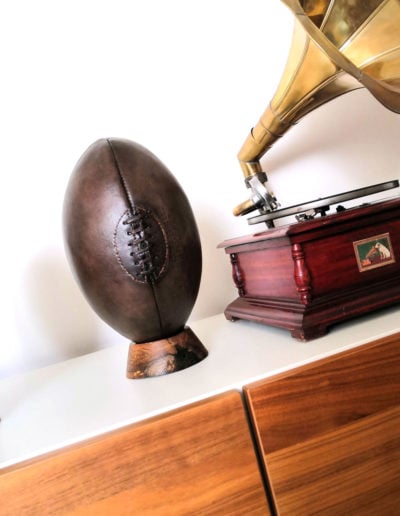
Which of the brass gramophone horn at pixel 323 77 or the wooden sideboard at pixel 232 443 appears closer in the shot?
the wooden sideboard at pixel 232 443

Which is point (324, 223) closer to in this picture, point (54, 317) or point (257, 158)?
point (257, 158)

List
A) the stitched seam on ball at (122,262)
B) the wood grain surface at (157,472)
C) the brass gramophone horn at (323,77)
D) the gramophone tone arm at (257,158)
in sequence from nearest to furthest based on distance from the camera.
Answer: the wood grain surface at (157,472), the stitched seam on ball at (122,262), the brass gramophone horn at (323,77), the gramophone tone arm at (257,158)

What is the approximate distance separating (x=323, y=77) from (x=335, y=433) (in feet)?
2.09

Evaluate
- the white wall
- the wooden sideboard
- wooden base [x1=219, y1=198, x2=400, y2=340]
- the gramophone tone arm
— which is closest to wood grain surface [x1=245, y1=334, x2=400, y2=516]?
the wooden sideboard

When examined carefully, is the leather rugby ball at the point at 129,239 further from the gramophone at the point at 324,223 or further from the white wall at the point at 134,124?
the white wall at the point at 134,124

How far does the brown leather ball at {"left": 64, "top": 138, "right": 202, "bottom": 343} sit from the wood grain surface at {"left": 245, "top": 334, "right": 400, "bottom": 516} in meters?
0.21

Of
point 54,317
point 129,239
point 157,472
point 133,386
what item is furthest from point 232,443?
point 54,317

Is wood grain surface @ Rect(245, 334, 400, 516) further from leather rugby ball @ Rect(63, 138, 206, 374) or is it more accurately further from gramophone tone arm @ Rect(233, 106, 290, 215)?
gramophone tone arm @ Rect(233, 106, 290, 215)

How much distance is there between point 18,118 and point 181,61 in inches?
17.7

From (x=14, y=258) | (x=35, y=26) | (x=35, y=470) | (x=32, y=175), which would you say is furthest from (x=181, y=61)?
(x=35, y=470)

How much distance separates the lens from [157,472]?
48 centimetres

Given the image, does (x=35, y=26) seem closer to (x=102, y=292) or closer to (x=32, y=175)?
(x=32, y=175)

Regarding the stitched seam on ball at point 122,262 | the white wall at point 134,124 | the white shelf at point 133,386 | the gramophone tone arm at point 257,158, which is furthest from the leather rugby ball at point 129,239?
the white wall at point 134,124

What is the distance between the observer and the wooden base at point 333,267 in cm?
70
